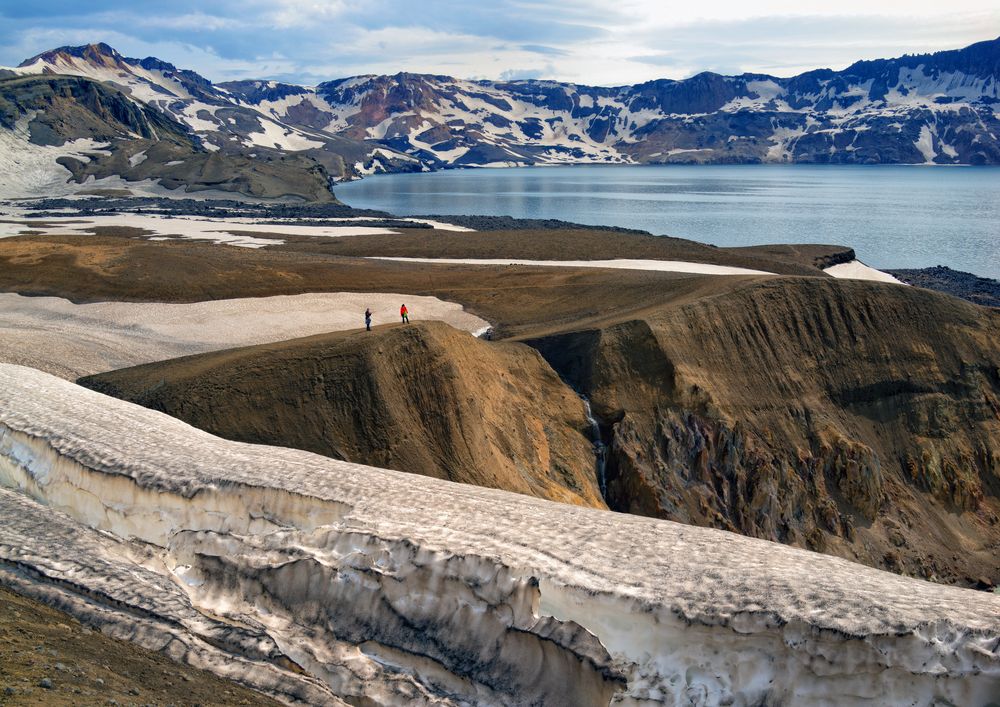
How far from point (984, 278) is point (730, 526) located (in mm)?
54660

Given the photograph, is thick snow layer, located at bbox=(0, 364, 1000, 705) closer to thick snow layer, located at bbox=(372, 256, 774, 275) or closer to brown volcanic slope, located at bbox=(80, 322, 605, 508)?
brown volcanic slope, located at bbox=(80, 322, 605, 508)

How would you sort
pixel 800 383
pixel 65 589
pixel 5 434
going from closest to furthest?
pixel 65 589 < pixel 5 434 < pixel 800 383

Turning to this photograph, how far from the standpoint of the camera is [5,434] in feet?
62.8

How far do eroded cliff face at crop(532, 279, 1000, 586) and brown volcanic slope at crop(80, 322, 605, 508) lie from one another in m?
3.94

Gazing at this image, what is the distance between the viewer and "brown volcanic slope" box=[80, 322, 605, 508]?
2484 cm

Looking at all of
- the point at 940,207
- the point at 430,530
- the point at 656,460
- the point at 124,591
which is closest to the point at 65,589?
the point at 124,591

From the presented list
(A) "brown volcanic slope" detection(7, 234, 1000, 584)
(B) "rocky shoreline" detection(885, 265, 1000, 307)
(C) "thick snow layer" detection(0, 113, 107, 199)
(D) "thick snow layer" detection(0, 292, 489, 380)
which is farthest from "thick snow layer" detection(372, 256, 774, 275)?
(C) "thick snow layer" detection(0, 113, 107, 199)

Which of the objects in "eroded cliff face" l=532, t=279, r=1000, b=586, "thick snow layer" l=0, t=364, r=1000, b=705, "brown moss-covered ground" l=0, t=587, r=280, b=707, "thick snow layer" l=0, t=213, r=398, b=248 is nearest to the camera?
"brown moss-covered ground" l=0, t=587, r=280, b=707

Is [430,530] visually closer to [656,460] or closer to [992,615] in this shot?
[992,615]

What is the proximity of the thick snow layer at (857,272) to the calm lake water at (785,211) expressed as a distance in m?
7.02

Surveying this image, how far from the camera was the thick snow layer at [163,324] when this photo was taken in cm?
3145

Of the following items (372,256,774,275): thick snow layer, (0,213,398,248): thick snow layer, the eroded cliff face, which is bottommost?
the eroded cliff face

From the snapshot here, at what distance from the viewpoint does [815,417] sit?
34094mm

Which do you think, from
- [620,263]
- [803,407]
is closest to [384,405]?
[803,407]
